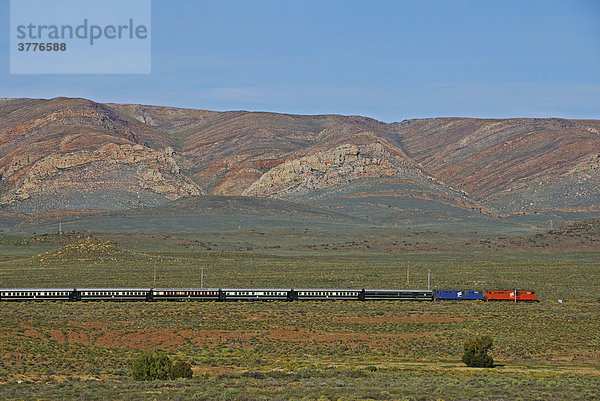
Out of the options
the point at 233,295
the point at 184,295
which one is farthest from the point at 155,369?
the point at 233,295

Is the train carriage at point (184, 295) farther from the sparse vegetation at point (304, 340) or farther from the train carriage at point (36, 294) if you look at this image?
the train carriage at point (36, 294)

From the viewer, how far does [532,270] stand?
11031 centimetres

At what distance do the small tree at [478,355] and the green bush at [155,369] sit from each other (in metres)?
14.9

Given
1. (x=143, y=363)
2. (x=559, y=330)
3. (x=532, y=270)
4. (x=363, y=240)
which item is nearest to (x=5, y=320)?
(x=143, y=363)

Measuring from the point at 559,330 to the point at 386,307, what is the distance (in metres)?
15.4

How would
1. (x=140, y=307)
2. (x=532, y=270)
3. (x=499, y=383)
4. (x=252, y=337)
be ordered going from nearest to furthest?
1. (x=499, y=383)
2. (x=252, y=337)
3. (x=140, y=307)
4. (x=532, y=270)

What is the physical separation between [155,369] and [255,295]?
33637 millimetres

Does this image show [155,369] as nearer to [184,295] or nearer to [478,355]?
[478,355]

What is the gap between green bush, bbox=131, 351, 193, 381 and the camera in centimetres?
3741

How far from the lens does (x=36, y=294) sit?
226 ft

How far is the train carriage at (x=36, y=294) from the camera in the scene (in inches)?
2682

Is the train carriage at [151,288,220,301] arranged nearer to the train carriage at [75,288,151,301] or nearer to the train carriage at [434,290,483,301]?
the train carriage at [75,288,151,301]

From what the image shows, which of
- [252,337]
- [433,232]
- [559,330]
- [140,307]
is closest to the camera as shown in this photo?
[252,337]

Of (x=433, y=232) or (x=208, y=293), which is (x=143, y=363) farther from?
(x=433, y=232)
